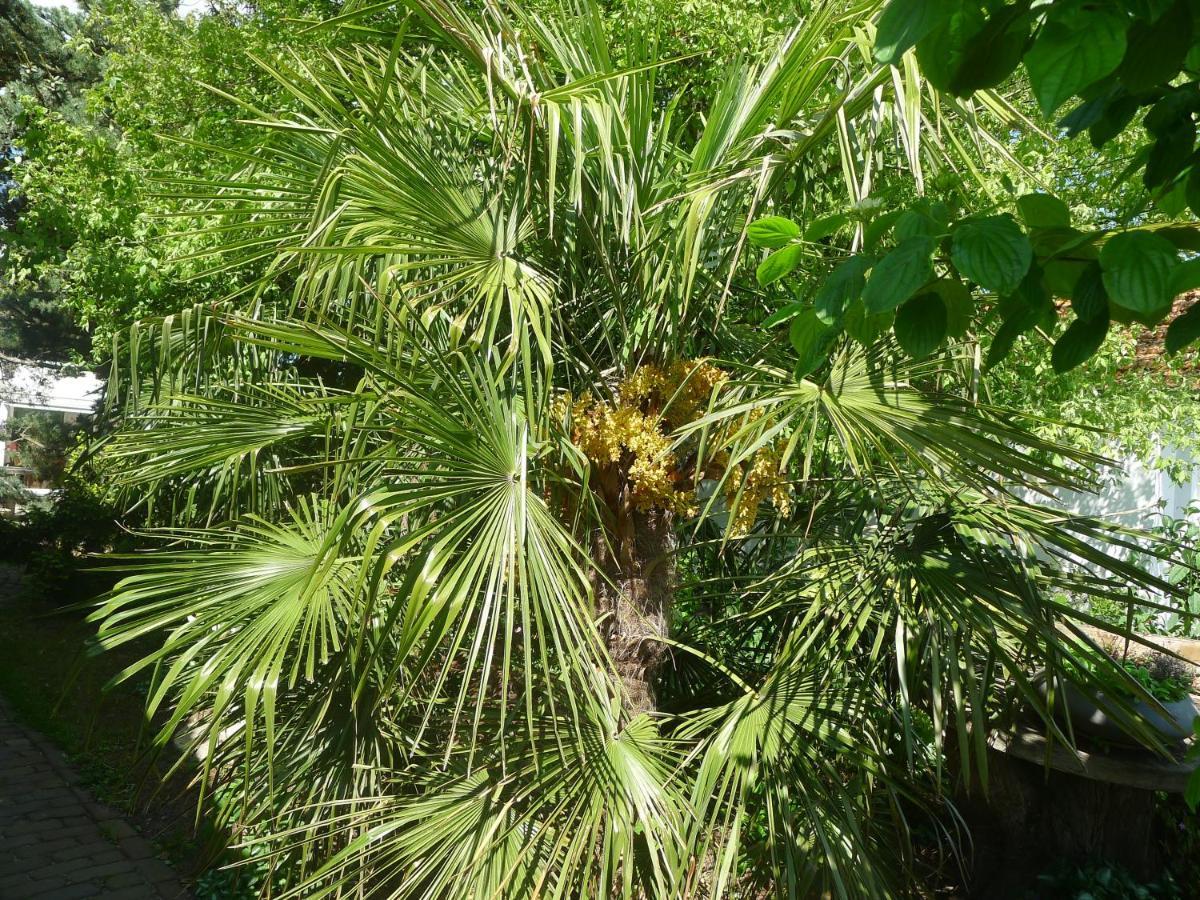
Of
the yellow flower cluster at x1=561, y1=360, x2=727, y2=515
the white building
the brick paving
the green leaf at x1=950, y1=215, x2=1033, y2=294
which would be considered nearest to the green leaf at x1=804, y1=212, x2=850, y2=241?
the green leaf at x1=950, y1=215, x2=1033, y2=294

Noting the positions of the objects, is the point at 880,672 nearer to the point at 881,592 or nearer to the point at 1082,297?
the point at 881,592

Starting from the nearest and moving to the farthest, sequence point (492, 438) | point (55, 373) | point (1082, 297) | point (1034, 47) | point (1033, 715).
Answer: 1. point (1034, 47)
2. point (1082, 297)
3. point (492, 438)
4. point (1033, 715)
5. point (55, 373)

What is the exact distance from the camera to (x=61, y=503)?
1083 cm

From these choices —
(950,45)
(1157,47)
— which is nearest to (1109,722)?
(1157,47)

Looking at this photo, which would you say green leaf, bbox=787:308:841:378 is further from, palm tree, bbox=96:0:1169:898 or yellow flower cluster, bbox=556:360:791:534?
yellow flower cluster, bbox=556:360:791:534

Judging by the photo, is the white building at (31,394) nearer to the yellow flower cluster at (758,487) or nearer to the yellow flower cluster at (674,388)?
the yellow flower cluster at (674,388)

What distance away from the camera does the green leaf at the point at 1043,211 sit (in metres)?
1.57

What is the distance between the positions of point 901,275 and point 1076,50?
1.11 ft

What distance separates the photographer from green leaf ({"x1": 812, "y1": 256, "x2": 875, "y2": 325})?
1.47m

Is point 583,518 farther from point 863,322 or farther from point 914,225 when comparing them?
point 914,225

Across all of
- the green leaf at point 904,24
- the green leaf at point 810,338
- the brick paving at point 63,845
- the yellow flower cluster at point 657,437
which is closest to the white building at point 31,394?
the brick paving at point 63,845

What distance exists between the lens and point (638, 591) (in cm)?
329

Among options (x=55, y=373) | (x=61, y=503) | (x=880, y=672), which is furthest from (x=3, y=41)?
(x=880, y=672)

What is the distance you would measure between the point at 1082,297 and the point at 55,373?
72.3 ft
